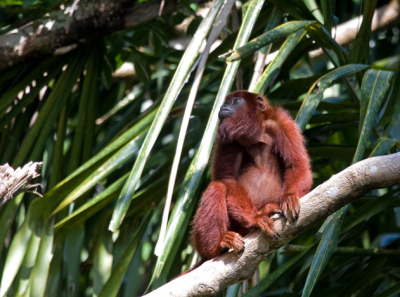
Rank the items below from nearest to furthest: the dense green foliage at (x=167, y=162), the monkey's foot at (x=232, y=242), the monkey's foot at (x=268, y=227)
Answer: the monkey's foot at (x=268, y=227), the monkey's foot at (x=232, y=242), the dense green foliage at (x=167, y=162)

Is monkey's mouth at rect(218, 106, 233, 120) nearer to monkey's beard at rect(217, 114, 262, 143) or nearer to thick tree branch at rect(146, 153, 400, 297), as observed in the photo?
monkey's beard at rect(217, 114, 262, 143)

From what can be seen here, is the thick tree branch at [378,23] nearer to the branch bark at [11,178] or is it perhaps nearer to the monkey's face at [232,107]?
the monkey's face at [232,107]

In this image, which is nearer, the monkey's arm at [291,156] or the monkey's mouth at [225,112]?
the monkey's arm at [291,156]

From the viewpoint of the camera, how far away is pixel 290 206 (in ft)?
6.91

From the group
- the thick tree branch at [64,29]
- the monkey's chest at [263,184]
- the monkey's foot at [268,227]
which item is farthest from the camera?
the thick tree branch at [64,29]

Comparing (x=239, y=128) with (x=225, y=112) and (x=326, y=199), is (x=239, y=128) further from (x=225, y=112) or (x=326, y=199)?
(x=326, y=199)

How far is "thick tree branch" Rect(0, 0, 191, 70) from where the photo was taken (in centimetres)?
368

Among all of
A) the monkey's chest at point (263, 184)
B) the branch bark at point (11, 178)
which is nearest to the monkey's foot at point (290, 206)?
the monkey's chest at point (263, 184)

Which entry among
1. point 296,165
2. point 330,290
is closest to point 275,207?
point 296,165

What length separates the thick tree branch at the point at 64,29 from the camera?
3.68m

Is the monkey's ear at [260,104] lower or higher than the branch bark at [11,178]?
lower

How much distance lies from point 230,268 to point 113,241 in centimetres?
118

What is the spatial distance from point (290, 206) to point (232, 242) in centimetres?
32

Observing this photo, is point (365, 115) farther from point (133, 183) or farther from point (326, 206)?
point (133, 183)
